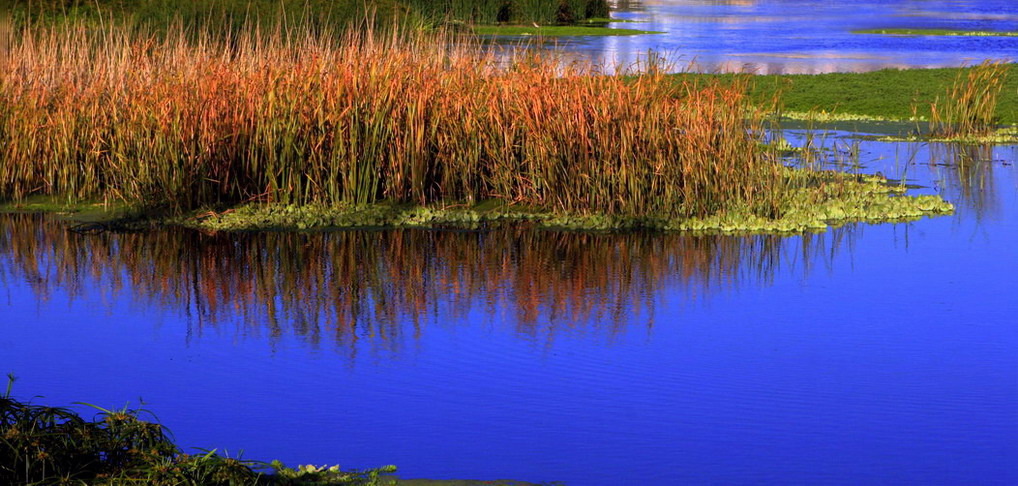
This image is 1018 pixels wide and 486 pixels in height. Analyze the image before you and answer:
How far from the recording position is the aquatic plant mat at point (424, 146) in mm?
9812

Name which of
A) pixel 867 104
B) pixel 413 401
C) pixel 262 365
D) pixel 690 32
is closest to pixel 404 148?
pixel 262 365

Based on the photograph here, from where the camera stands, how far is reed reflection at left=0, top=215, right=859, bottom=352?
273 inches

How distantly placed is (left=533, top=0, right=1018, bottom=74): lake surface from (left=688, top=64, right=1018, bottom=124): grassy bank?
852 mm

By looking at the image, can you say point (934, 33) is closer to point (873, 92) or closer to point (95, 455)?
point (873, 92)

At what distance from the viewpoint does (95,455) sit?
4.00 m

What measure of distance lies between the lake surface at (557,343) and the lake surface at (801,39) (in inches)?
192

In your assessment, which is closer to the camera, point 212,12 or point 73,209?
point 73,209

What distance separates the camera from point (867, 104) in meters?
19.0

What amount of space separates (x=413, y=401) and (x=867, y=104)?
14.8m

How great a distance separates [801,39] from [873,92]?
2110 centimetres

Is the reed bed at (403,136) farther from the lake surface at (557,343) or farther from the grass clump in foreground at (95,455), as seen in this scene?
the grass clump in foreground at (95,455)

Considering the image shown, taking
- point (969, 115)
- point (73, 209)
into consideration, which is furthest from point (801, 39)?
point (73, 209)

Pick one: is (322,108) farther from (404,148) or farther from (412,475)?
(412,475)

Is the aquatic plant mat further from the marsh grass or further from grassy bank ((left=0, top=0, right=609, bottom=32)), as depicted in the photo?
the marsh grass
